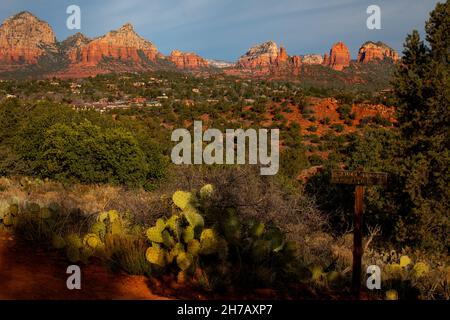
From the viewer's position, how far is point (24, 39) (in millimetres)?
112188

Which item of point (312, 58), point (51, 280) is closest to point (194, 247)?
point (51, 280)

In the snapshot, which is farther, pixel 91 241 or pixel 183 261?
pixel 91 241

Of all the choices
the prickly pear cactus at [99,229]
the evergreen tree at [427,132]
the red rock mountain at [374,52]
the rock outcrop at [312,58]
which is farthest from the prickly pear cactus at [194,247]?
the rock outcrop at [312,58]

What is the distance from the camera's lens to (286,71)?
302 ft

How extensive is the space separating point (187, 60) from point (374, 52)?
203ft

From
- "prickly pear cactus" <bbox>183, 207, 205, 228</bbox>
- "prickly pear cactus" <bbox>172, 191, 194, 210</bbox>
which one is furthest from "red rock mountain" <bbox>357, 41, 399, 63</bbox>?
"prickly pear cactus" <bbox>183, 207, 205, 228</bbox>

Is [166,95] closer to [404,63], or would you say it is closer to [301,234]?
[404,63]

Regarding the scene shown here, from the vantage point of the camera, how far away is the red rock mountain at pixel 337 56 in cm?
11809

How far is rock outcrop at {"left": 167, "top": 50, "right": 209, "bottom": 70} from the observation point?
13601 centimetres

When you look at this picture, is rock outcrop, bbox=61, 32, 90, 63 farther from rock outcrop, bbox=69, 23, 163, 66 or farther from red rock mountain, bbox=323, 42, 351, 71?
red rock mountain, bbox=323, 42, 351, 71

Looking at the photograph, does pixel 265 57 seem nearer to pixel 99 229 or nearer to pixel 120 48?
pixel 120 48

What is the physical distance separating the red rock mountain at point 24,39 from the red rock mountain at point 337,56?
260ft
